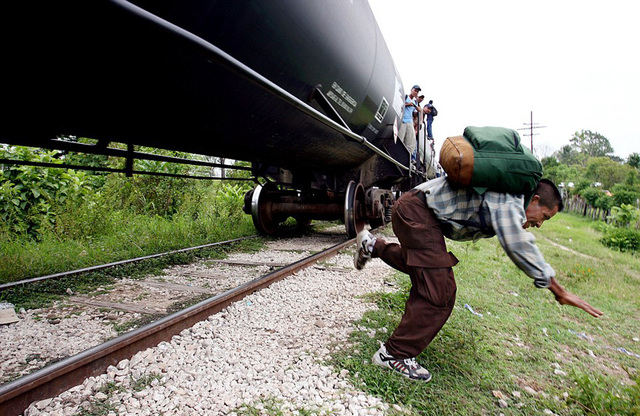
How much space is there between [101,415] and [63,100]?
1652 millimetres

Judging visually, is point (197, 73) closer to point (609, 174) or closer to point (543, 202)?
point (543, 202)

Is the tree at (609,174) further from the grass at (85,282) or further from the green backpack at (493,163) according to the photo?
the grass at (85,282)

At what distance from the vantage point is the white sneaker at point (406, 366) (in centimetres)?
188

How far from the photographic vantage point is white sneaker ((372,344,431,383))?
188cm

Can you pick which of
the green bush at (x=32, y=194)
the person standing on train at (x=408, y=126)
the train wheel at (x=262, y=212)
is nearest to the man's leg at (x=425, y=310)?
the person standing on train at (x=408, y=126)

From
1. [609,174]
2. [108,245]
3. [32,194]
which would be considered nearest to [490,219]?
[108,245]

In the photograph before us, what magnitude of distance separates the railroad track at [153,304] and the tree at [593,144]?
88.2m

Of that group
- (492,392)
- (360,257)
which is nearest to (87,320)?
(360,257)

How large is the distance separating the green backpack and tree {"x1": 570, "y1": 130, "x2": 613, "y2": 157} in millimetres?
88863

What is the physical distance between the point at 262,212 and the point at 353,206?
5.48 ft

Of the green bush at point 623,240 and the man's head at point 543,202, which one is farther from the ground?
the man's head at point 543,202

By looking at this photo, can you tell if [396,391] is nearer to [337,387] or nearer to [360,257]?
[337,387]

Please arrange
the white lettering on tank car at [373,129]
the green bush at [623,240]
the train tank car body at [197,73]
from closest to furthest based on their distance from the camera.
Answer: the train tank car body at [197,73]
the white lettering on tank car at [373,129]
the green bush at [623,240]

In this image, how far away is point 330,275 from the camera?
3830 millimetres
